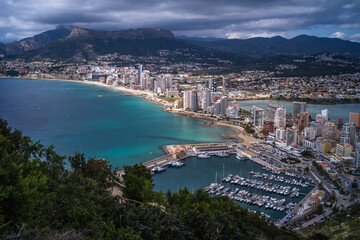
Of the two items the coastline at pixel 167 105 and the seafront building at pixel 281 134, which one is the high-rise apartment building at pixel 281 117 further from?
the seafront building at pixel 281 134

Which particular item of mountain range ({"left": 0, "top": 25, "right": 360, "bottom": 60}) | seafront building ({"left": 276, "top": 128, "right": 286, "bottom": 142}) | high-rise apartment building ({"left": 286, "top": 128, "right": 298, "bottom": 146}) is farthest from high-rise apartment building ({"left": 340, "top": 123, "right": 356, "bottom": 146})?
mountain range ({"left": 0, "top": 25, "right": 360, "bottom": 60})

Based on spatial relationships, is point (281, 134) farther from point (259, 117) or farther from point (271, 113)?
point (271, 113)

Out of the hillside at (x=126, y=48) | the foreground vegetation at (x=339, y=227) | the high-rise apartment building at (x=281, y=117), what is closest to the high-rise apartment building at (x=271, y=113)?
the high-rise apartment building at (x=281, y=117)

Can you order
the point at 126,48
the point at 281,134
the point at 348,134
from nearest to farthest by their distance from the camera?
the point at 348,134 → the point at 281,134 → the point at 126,48

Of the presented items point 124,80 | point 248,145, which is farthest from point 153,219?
point 124,80

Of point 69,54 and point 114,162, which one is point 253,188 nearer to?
point 114,162

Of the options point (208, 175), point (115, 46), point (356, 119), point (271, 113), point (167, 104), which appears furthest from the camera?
point (115, 46)

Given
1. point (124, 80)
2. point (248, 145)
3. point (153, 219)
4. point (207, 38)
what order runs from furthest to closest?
point (207, 38), point (124, 80), point (248, 145), point (153, 219)

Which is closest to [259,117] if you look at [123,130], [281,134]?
[281,134]
